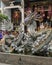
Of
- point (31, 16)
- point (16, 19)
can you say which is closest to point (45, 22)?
point (16, 19)

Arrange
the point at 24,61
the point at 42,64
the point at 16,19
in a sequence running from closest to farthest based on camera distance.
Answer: the point at 42,64
the point at 24,61
the point at 16,19

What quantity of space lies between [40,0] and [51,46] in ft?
28.6

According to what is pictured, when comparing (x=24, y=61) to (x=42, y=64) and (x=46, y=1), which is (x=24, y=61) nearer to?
(x=42, y=64)

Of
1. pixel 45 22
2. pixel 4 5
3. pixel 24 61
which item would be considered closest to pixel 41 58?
pixel 24 61

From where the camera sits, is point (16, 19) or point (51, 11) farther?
point (16, 19)

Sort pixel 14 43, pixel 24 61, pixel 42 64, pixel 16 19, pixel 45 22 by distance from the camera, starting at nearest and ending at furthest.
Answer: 1. pixel 42 64
2. pixel 24 61
3. pixel 14 43
4. pixel 45 22
5. pixel 16 19

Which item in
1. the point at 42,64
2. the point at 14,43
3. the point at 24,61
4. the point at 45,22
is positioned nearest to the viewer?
the point at 42,64

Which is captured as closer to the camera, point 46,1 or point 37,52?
point 37,52

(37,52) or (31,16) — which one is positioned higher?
(31,16)

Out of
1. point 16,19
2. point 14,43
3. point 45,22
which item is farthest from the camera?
point 16,19

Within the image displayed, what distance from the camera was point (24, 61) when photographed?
10930 millimetres

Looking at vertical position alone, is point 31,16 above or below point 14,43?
above

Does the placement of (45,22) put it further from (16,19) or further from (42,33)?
(42,33)

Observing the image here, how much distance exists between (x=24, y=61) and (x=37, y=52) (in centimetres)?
54
